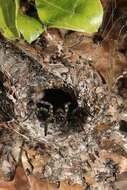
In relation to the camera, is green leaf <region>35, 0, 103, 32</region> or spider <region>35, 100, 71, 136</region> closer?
green leaf <region>35, 0, 103, 32</region>

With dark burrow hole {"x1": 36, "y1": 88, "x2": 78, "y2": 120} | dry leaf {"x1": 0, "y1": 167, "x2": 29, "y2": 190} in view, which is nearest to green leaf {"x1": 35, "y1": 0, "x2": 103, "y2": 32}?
dark burrow hole {"x1": 36, "y1": 88, "x2": 78, "y2": 120}

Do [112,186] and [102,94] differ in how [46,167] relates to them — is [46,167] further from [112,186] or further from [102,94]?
[102,94]

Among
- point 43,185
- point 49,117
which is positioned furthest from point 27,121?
point 43,185

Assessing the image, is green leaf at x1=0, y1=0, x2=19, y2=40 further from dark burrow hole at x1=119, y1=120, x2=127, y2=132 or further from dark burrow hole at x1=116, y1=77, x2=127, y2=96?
dark burrow hole at x1=119, y1=120, x2=127, y2=132

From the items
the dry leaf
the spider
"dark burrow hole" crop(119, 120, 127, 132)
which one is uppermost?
the spider

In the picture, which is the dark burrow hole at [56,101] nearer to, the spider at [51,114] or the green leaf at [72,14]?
the spider at [51,114]

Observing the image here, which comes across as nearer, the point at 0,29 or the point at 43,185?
the point at 0,29
